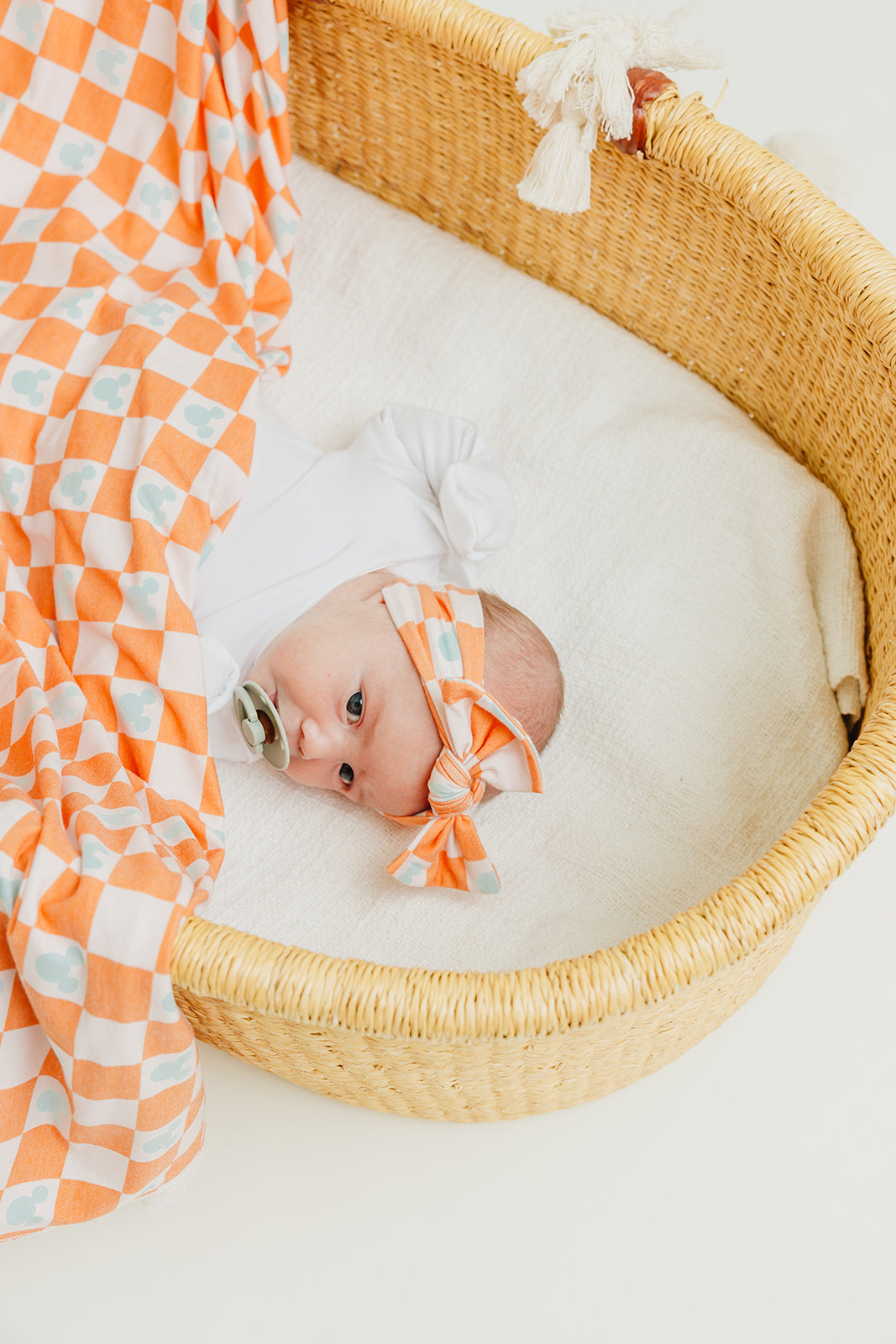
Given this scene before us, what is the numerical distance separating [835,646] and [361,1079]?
65 cm

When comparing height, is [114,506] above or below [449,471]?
below

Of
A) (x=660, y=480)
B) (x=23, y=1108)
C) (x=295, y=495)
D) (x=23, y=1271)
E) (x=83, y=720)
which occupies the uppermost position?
(x=660, y=480)

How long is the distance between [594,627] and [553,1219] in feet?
2.06

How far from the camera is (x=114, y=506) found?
1.16 meters

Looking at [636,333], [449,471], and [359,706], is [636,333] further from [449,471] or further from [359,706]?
[359,706]

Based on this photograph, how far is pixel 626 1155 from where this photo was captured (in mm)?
1171

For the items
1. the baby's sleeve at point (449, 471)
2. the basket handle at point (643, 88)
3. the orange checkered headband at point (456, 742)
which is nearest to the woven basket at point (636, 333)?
the basket handle at point (643, 88)

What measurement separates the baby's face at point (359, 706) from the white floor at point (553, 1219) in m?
0.35

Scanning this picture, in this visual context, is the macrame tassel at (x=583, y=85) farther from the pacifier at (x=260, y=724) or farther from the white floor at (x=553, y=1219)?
the white floor at (x=553, y=1219)

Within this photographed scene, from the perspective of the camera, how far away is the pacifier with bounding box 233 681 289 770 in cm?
114

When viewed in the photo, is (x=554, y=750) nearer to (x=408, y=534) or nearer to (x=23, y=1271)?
(x=408, y=534)

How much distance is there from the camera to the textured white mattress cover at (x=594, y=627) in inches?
46.5

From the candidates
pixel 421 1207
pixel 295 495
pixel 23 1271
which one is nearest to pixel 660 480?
pixel 295 495

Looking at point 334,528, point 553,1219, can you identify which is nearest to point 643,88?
point 334,528
